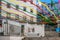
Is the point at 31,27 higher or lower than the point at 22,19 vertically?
lower

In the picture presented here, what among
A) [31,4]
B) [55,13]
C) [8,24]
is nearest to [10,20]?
[8,24]

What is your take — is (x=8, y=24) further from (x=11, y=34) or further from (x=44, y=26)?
(x=44, y=26)

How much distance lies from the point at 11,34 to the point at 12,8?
78 centimetres

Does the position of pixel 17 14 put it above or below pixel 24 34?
above

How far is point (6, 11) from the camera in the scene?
8992 mm

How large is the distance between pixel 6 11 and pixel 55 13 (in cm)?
146

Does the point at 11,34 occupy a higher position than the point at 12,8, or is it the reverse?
the point at 12,8

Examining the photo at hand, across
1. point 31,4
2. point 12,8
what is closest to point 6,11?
point 12,8

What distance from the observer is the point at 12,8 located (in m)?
9.03

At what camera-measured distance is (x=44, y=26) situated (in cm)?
896

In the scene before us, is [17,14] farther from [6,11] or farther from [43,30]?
[43,30]

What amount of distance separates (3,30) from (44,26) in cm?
123

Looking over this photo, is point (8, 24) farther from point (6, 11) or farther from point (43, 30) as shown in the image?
point (43, 30)

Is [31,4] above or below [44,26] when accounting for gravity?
above
